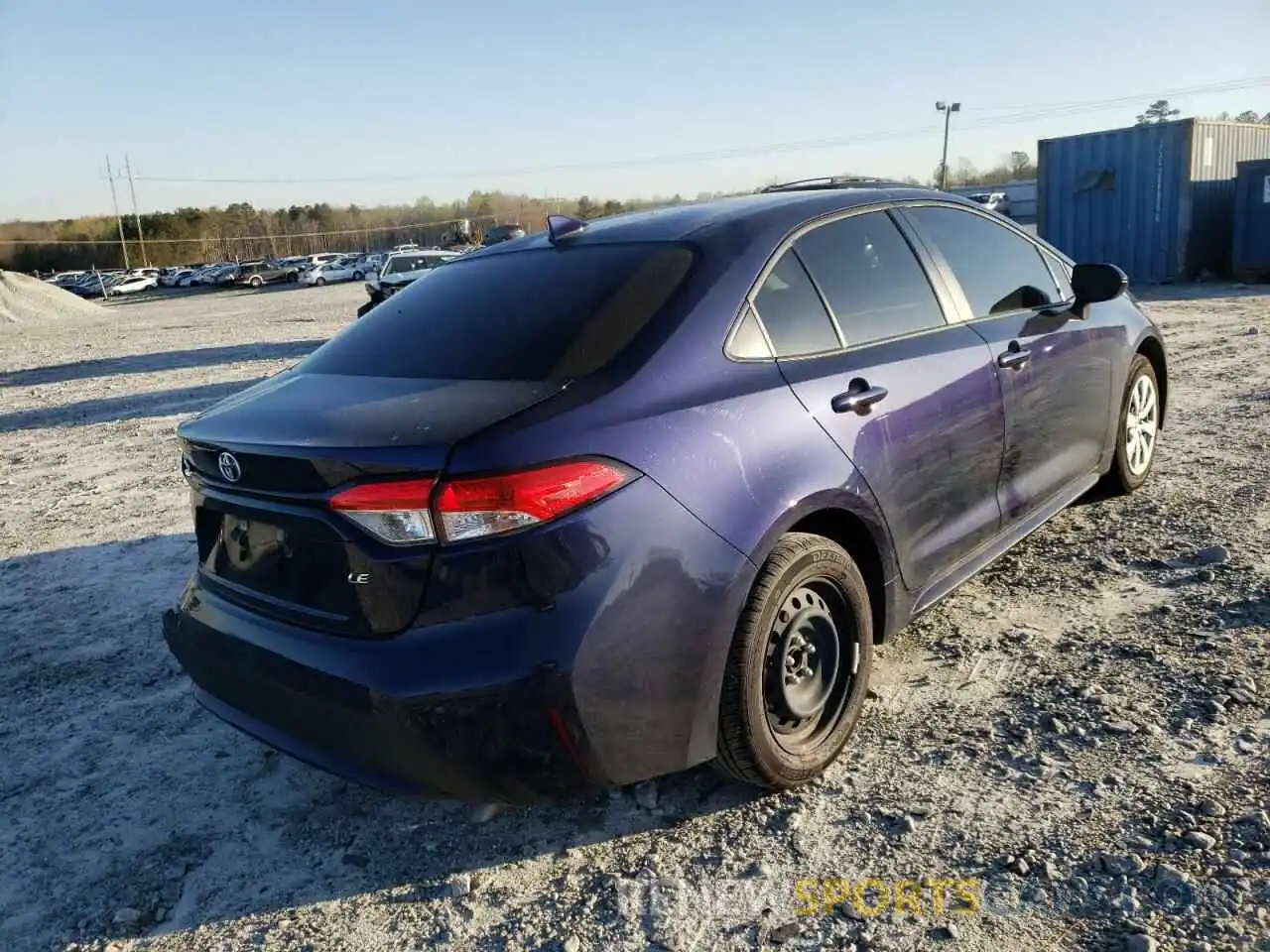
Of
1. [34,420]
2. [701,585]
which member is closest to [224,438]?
[701,585]

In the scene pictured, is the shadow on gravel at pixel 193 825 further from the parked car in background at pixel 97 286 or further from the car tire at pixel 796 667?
the parked car in background at pixel 97 286

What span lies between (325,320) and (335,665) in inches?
867

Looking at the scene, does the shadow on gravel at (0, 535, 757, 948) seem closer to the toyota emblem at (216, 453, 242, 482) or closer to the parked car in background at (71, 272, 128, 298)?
the toyota emblem at (216, 453, 242, 482)

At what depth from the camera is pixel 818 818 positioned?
2.63 meters

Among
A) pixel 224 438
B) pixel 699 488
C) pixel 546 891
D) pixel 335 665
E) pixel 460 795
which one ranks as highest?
pixel 224 438

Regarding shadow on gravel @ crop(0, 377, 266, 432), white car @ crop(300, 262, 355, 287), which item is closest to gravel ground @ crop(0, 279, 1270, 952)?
shadow on gravel @ crop(0, 377, 266, 432)

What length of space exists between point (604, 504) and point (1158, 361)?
422cm

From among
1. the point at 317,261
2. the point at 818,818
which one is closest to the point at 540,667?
the point at 818,818

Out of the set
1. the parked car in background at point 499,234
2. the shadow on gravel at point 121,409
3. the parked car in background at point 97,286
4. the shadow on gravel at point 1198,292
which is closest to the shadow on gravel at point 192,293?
the parked car in background at point 97,286

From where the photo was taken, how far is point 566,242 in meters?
3.18

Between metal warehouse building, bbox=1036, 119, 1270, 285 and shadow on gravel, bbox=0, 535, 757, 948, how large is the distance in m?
19.4

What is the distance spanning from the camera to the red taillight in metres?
2.11

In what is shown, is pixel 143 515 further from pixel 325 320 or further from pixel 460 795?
pixel 325 320

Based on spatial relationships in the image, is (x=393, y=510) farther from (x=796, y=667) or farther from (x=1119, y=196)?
(x=1119, y=196)
